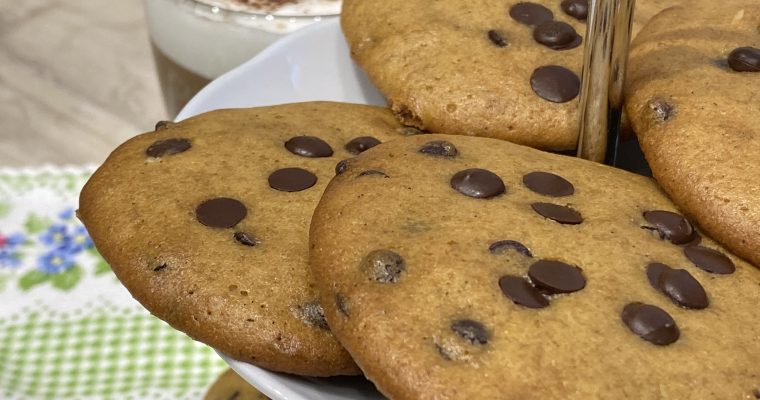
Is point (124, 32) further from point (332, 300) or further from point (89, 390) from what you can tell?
point (332, 300)

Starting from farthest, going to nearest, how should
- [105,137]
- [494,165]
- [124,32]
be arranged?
1. [124,32]
2. [105,137]
3. [494,165]

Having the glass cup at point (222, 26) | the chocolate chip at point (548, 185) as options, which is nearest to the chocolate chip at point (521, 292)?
the chocolate chip at point (548, 185)

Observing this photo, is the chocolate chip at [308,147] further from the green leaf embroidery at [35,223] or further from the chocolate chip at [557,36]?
the green leaf embroidery at [35,223]

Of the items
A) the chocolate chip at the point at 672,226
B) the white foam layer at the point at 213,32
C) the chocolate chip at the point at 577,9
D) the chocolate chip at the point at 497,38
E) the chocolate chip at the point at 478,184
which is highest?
the chocolate chip at the point at 577,9

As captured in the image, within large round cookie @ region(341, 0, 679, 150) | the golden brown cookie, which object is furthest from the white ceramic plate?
the golden brown cookie

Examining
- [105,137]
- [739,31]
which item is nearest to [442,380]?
[739,31]

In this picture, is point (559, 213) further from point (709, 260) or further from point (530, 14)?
point (530, 14)
